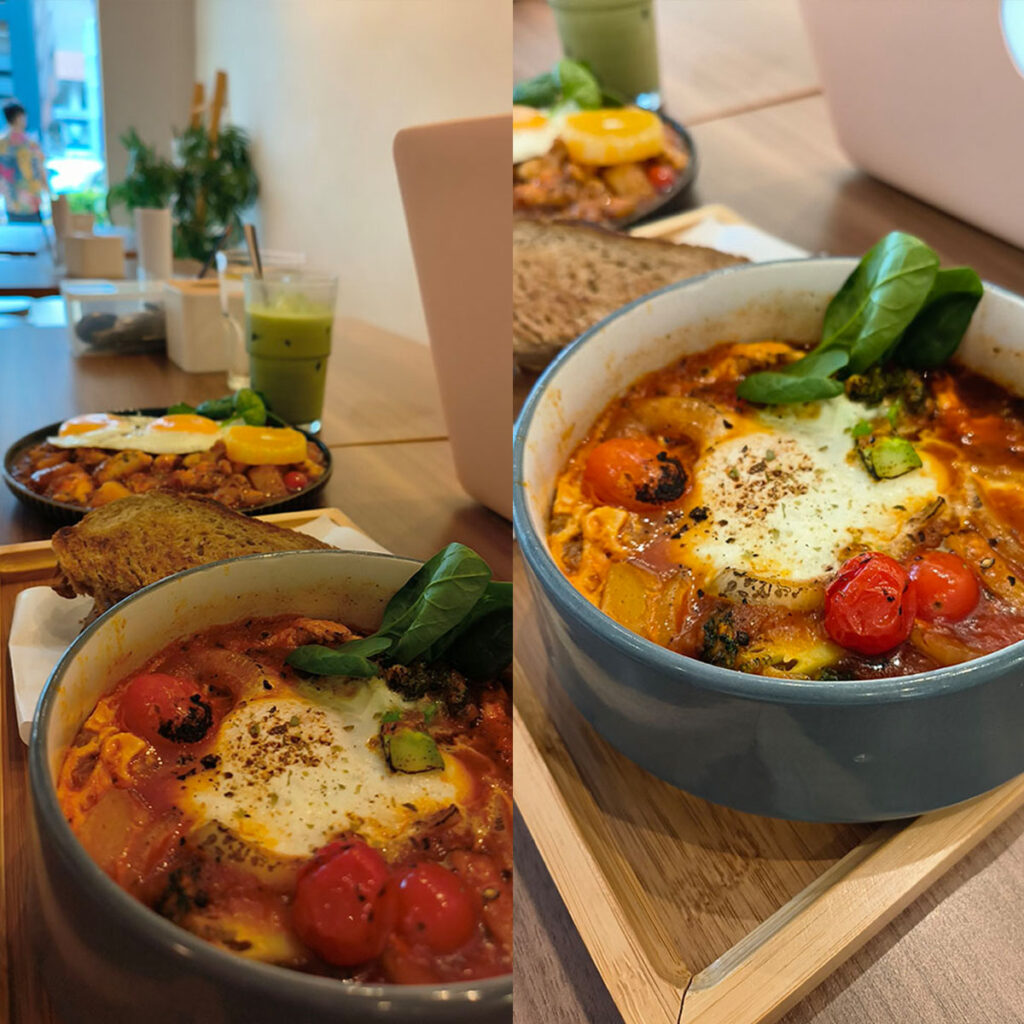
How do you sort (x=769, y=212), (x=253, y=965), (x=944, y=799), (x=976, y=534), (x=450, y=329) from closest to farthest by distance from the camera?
(x=253, y=965) → (x=450, y=329) → (x=944, y=799) → (x=976, y=534) → (x=769, y=212)

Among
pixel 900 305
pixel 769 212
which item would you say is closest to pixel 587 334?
pixel 900 305

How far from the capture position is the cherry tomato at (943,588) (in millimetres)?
507

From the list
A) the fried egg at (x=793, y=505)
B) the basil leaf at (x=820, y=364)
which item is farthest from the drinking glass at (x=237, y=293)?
the basil leaf at (x=820, y=364)

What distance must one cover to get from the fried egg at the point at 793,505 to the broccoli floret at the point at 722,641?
2 centimetres

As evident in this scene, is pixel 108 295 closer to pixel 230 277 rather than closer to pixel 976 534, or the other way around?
pixel 230 277

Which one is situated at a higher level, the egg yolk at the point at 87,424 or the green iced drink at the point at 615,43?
the green iced drink at the point at 615,43

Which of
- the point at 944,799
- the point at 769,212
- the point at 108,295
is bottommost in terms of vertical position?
the point at 944,799

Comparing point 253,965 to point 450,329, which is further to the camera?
point 450,329

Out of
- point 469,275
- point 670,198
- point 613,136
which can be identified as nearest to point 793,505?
point 469,275

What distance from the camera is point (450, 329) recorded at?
0.25 meters

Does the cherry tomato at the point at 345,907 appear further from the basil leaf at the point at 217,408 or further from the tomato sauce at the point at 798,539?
the tomato sauce at the point at 798,539

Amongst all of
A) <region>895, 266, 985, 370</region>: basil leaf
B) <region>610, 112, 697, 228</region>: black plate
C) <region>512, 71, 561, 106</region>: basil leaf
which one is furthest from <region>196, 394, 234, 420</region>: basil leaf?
<region>512, 71, 561, 106</region>: basil leaf

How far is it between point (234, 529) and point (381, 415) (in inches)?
2.2

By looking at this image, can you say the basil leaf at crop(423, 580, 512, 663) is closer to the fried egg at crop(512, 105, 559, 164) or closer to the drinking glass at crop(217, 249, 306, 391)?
the drinking glass at crop(217, 249, 306, 391)
